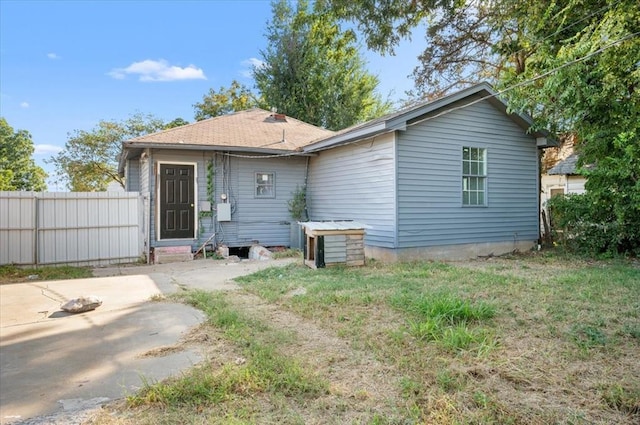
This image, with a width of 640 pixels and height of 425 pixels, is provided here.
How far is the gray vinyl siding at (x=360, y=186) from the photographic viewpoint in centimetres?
820

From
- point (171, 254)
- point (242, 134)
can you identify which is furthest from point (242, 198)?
point (171, 254)

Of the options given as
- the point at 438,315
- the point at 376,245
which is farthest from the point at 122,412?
the point at 376,245

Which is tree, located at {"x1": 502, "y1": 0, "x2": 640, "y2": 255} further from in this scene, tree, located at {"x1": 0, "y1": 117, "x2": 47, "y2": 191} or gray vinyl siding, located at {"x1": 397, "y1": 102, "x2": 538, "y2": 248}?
tree, located at {"x1": 0, "y1": 117, "x2": 47, "y2": 191}

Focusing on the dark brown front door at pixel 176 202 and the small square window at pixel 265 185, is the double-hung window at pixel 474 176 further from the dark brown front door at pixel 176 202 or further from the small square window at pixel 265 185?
the dark brown front door at pixel 176 202

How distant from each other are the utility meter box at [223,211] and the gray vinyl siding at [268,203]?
32 centimetres

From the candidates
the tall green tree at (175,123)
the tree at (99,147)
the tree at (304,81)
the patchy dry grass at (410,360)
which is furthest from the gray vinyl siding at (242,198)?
the tall green tree at (175,123)

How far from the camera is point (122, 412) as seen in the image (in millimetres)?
2234

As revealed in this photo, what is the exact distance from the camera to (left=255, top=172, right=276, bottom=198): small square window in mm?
10639

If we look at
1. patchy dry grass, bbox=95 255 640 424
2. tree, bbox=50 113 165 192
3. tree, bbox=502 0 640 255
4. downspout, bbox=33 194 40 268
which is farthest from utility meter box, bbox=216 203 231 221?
tree, bbox=50 113 165 192

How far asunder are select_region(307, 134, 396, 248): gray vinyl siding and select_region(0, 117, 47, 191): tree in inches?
934

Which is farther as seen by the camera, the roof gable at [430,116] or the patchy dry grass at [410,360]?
the roof gable at [430,116]

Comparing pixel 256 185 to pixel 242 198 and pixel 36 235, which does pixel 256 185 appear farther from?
pixel 36 235

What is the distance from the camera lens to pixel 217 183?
33.0ft

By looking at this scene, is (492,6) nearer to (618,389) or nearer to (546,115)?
(546,115)
